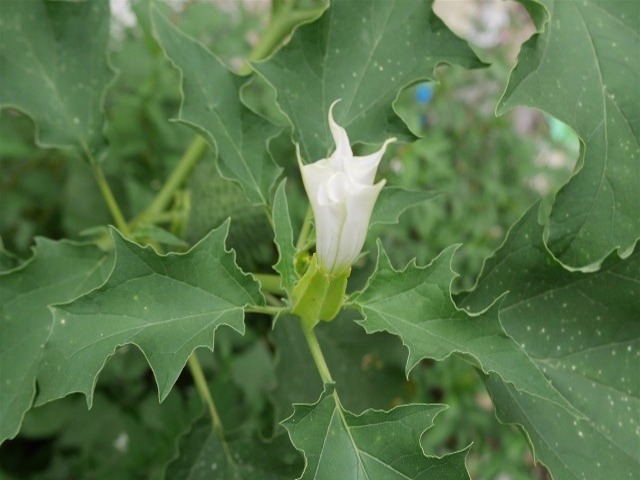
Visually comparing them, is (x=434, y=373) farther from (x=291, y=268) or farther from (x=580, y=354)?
(x=291, y=268)

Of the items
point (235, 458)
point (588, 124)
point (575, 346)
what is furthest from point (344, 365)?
point (588, 124)

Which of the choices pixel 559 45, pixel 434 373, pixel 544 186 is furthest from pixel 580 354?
pixel 544 186

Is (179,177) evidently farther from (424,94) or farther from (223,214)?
(424,94)

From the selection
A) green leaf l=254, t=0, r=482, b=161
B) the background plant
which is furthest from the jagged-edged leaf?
green leaf l=254, t=0, r=482, b=161

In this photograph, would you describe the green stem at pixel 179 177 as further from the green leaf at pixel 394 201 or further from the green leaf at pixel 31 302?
the green leaf at pixel 394 201

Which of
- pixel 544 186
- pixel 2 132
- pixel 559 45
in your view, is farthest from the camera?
pixel 544 186

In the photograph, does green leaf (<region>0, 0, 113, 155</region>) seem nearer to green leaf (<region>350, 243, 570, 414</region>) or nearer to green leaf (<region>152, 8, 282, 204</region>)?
green leaf (<region>152, 8, 282, 204</region>)
